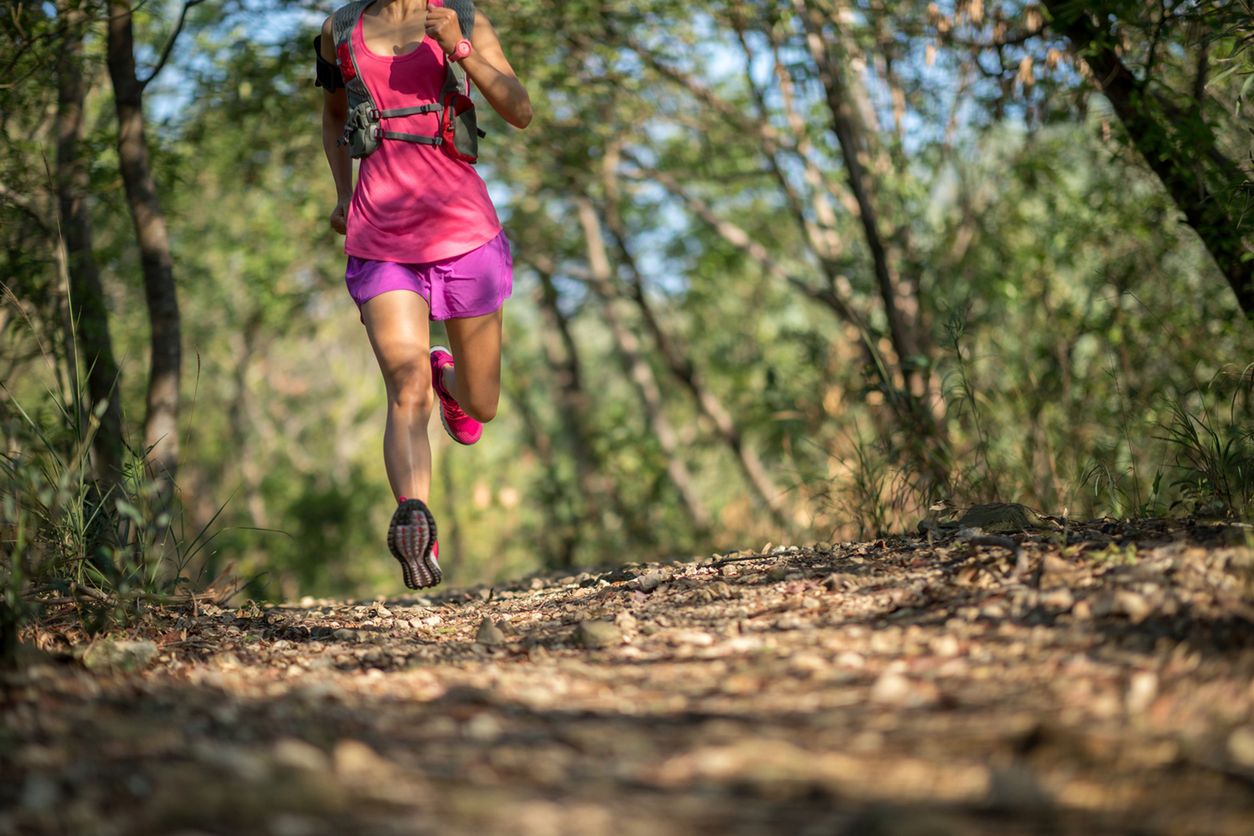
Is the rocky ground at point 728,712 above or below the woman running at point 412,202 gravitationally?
below

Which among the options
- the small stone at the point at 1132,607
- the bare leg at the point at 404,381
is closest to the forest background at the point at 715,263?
the bare leg at the point at 404,381

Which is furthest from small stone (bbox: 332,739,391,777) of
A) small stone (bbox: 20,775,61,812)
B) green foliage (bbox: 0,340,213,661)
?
green foliage (bbox: 0,340,213,661)

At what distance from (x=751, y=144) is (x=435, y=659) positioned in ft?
27.6

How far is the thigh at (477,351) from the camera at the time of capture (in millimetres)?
3746

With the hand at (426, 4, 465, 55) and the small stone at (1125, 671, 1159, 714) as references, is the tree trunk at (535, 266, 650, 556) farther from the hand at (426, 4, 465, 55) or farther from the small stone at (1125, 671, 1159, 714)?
the small stone at (1125, 671, 1159, 714)

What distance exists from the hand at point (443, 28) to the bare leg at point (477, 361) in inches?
33.3

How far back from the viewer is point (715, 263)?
11914 millimetres

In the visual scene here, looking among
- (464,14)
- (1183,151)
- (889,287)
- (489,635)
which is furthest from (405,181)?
(889,287)

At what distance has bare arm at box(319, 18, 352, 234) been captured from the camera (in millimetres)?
3660

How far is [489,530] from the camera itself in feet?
60.7

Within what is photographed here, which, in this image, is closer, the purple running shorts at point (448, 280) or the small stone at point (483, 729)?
the small stone at point (483, 729)

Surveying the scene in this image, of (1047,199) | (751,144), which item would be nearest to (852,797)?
(1047,199)

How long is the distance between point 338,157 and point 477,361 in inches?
31.8

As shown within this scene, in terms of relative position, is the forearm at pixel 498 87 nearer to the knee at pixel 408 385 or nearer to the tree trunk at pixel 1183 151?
the knee at pixel 408 385
